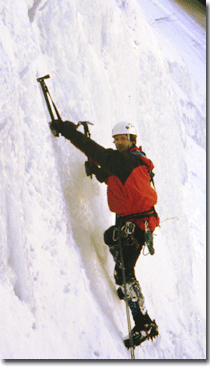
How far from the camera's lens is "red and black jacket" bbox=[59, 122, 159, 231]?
2328 millimetres

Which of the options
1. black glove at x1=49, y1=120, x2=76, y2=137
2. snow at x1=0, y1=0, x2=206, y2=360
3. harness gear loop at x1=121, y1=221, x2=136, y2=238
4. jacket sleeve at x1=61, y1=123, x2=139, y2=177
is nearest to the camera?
snow at x1=0, y1=0, x2=206, y2=360

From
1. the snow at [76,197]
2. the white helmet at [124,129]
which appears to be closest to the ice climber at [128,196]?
the white helmet at [124,129]

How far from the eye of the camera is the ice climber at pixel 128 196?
235cm

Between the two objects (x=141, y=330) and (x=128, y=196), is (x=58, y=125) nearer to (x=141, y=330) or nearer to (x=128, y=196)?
(x=128, y=196)

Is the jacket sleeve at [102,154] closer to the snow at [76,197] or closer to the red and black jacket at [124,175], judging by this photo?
the red and black jacket at [124,175]

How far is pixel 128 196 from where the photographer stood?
245cm

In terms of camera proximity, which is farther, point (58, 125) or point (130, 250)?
point (130, 250)

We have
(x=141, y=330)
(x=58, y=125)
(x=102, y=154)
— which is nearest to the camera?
(x=102, y=154)

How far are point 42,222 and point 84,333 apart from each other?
2.62ft

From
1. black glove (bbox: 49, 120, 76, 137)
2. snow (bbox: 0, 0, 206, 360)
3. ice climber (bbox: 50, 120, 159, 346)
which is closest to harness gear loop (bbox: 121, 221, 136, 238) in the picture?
ice climber (bbox: 50, 120, 159, 346)

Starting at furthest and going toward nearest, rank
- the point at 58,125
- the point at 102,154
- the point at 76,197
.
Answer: the point at 76,197 → the point at 58,125 → the point at 102,154

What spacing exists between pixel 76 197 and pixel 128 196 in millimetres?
451

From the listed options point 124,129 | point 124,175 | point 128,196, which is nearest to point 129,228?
point 128,196

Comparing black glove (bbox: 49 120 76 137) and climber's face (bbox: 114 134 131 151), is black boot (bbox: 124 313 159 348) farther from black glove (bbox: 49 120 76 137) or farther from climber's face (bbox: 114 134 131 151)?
black glove (bbox: 49 120 76 137)
